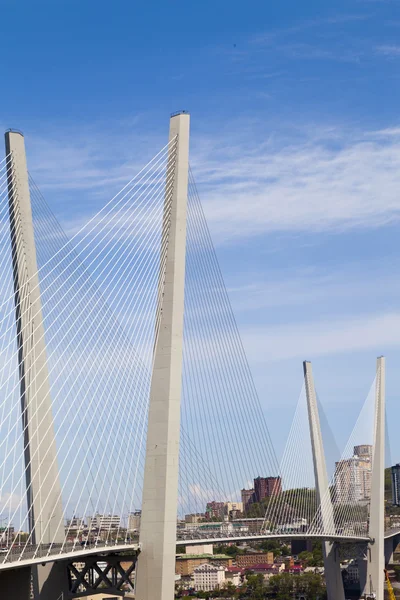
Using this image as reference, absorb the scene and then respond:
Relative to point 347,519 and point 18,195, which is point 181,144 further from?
point 347,519

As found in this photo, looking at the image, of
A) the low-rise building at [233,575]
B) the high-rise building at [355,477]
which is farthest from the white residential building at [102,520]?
the low-rise building at [233,575]

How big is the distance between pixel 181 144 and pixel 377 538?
25483mm

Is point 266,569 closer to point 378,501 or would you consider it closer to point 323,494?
point 378,501

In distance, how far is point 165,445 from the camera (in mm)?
21422

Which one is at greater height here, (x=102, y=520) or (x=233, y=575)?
(x=102, y=520)

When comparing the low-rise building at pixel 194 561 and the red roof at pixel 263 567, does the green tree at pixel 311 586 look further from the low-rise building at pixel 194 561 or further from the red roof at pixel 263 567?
the low-rise building at pixel 194 561

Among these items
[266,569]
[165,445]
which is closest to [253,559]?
[266,569]

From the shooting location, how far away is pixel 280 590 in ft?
238

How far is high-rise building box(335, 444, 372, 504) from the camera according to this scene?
4547cm

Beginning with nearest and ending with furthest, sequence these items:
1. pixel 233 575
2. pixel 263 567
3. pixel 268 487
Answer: pixel 268 487, pixel 233 575, pixel 263 567

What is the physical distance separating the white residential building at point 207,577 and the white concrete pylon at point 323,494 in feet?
123

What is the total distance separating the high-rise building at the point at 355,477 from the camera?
4547 centimetres

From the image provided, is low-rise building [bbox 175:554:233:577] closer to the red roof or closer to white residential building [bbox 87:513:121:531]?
the red roof

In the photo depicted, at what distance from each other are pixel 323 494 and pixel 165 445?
2259 centimetres
